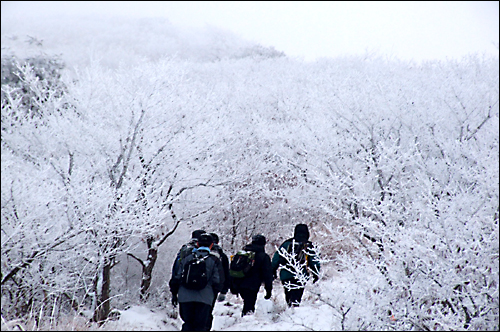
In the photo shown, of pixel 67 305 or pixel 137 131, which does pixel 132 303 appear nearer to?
pixel 67 305

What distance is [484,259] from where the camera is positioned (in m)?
4.46

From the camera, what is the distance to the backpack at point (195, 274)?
4.32 m

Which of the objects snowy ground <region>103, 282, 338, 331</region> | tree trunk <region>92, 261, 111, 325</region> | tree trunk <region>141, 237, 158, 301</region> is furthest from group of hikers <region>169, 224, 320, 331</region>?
tree trunk <region>141, 237, 158, 301</region>

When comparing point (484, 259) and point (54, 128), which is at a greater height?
point (54, 128)

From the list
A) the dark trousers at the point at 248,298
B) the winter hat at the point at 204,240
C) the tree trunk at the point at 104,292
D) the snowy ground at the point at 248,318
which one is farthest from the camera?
the tree trunk at the point at 104,292

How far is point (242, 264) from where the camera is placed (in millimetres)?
5402

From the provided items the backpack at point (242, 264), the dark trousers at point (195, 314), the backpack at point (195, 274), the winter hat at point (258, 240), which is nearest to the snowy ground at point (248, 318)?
the dark trousers at point (195, 314)

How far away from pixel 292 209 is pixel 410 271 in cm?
646

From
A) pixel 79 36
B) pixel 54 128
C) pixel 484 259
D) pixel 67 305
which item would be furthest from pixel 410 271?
pixel 79 36

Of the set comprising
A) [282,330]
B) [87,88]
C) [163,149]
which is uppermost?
[87,88]

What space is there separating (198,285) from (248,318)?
1.65 meters

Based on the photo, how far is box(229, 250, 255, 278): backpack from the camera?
212 inches

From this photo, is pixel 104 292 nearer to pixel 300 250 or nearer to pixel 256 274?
pixel 256 274

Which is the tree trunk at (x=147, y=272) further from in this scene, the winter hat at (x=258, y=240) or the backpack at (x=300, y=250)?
the backpack at (x=300, y=250)
